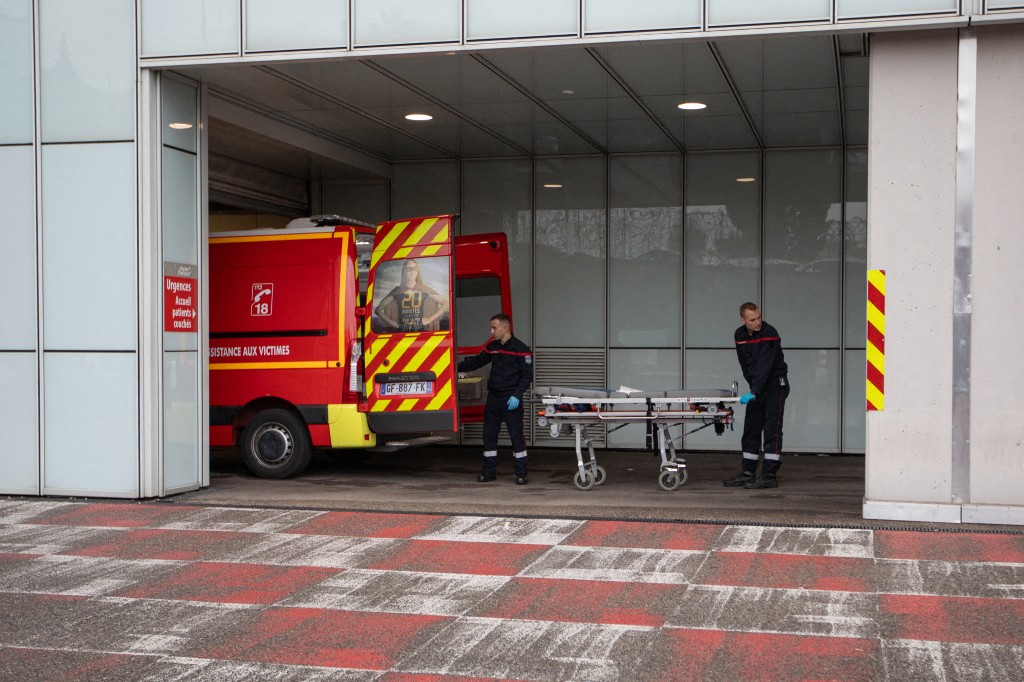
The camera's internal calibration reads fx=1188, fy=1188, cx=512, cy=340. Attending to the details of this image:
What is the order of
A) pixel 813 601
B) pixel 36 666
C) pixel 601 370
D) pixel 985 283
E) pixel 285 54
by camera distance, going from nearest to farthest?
pixel 36 666 < pixel 813 601 < pixel 985 283 < pixel 285 54 < pixel 601 370

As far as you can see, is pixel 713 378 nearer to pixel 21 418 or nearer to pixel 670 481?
pixel 670 481

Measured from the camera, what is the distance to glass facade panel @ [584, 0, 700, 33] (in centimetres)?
905

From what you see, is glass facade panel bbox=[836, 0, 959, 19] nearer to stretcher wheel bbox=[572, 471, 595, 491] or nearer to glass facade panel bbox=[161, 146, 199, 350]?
stretcher wheel bbox=[572, 471, 595, 491]

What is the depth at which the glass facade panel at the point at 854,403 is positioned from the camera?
14180 millimetres

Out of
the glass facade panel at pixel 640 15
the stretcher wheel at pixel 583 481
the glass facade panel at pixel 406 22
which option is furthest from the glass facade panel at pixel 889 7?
the stretcher wheel at pixel 583 481

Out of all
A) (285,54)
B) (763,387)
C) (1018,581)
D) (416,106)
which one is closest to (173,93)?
(285,54)

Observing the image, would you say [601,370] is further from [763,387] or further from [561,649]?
[561,649]

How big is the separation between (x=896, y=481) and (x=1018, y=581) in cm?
194

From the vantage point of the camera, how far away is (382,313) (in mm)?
11797

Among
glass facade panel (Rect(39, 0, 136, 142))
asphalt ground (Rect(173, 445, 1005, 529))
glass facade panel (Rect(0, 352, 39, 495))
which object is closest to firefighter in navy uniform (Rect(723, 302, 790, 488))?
asphalt ground (Rect(173, 445, 1005, 529))

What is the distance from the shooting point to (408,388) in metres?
11.7

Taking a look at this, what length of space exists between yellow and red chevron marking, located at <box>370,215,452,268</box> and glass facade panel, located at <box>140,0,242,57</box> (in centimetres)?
255

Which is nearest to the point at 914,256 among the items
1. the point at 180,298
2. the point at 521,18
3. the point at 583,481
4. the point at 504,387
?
the point at 521,18

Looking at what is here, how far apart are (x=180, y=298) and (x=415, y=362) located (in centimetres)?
237
